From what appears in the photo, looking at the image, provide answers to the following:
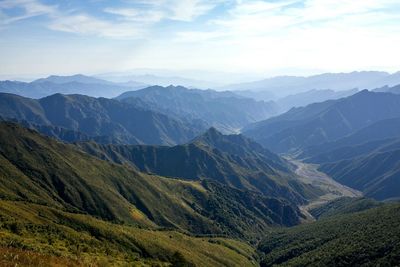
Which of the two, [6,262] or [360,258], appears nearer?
[6,262]

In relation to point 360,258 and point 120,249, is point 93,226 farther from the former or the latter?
point 360,258

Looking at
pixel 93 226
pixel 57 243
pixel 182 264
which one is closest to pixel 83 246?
pixel 57 243

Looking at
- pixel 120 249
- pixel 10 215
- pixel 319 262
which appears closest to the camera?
pixel 10 215

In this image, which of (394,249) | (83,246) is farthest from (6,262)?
(394,249)

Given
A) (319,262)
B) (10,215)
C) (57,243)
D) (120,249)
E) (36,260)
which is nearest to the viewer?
(36,260)

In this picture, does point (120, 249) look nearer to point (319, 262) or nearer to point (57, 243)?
point (57, 243)

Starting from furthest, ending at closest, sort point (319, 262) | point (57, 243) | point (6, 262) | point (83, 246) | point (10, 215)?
point (319, 262), point (10, 215), point (83, 246), point (57, 243), point (6, 262)

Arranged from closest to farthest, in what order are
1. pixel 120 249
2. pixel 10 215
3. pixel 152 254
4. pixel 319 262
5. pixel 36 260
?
pixel 36 260 → pixel 10 215 → pixel 120 249 → pixel 152 254 → pixel 319 262

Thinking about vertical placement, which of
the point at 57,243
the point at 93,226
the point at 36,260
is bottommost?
the point at 93,226

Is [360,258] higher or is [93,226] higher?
[93,226]
